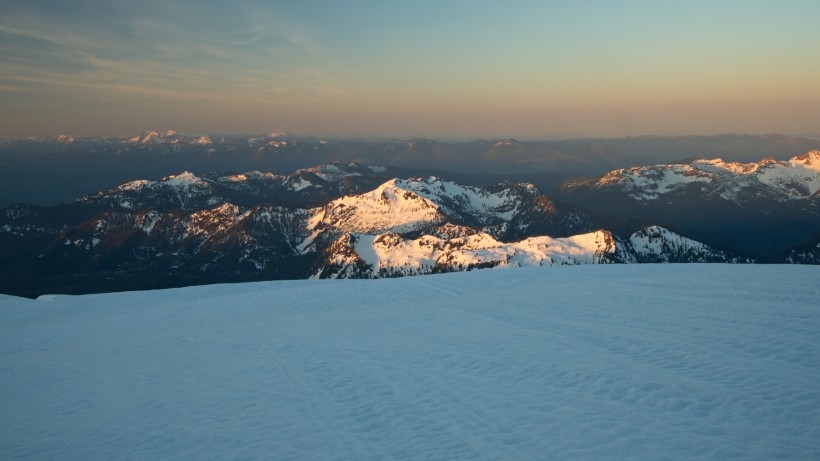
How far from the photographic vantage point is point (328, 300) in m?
35.1

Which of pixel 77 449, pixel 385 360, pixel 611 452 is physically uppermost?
pixel 611 452

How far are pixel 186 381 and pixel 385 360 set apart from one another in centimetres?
886

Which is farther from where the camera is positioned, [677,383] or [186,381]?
[186,381]

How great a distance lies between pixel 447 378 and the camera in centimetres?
1772

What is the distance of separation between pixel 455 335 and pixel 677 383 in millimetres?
10582

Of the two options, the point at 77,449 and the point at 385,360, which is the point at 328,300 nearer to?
the point at 385,360

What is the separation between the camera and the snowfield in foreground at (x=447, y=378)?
12766 millimetres

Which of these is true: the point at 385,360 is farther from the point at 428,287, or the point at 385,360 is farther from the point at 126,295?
the point at 126,295

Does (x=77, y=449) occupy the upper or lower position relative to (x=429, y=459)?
lower

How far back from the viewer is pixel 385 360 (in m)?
20.2

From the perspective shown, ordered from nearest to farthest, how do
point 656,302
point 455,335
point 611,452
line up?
point 611,452
point 455,335
point 656,302

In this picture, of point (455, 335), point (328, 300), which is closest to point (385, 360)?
point (455, 335)

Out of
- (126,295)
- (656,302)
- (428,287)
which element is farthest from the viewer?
(126,295)

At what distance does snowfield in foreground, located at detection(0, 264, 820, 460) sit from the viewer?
12.8 metres
